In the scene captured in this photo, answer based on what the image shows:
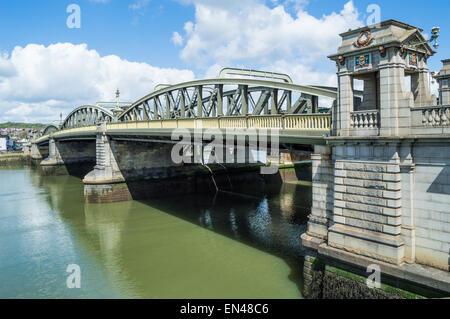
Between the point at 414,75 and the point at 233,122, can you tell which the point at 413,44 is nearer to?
the point at 414,75

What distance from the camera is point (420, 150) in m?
9.48

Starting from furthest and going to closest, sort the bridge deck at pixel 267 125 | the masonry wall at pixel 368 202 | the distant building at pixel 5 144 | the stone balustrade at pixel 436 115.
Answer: the distant building at pixel 5 144, the bridge deck at pixel 267 125, the masonry wall at pixel 368 202, the stone balustrade at pixel 436 115

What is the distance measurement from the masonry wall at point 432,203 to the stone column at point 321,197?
9.15ft

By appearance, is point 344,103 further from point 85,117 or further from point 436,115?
point 85,117

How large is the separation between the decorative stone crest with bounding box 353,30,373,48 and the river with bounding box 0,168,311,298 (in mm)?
8758

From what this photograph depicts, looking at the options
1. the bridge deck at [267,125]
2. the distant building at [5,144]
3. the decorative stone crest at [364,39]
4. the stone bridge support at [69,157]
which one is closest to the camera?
the decorative stone crest at [364,39]

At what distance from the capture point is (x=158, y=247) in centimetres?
1872

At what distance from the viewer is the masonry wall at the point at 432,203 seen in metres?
9.17

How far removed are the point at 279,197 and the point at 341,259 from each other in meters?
21.3

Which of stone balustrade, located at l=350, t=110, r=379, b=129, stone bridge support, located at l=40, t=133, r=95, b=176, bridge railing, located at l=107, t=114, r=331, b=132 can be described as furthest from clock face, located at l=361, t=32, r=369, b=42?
stone bridge support, located at l=40, t=133, r=95, b=176

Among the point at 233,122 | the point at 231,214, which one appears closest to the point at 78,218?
the point at 231,214

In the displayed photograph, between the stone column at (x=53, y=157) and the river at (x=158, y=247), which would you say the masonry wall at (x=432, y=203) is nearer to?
the river at (x=158, y=247)

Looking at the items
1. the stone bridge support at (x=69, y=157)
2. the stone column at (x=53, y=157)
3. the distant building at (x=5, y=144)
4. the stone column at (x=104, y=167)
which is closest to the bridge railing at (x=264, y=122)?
the stone column at (x=104, y=167)
